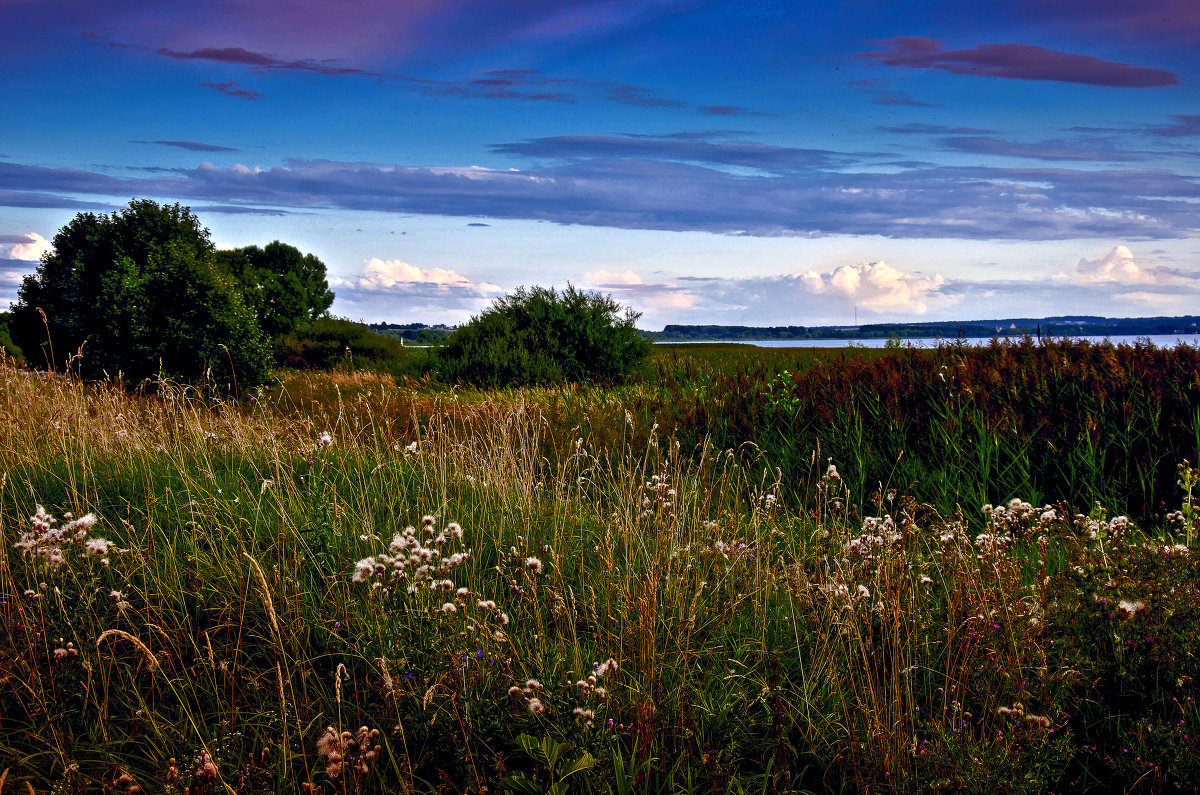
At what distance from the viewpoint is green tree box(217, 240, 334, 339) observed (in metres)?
41.2

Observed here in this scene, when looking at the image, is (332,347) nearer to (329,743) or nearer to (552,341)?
(552,341)

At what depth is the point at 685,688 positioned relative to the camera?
295 centimetres

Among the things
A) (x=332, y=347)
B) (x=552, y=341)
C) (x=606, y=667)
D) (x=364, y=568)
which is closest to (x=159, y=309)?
(x=552, y=341)

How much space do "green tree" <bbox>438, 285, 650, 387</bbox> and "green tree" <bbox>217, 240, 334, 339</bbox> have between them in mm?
23827

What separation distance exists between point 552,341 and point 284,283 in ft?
108

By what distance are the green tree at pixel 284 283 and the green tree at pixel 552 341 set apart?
938 inches

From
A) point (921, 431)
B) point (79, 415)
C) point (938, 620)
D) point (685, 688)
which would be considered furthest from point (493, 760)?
point (79, 415)

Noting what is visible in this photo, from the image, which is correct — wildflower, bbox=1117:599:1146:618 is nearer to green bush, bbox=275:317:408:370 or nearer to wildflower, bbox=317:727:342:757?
wildflower, bbox=317:727:342:757

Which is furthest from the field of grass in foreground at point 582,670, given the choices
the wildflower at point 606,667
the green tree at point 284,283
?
the green tree at point 284,283

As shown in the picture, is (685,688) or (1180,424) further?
(1180,424)

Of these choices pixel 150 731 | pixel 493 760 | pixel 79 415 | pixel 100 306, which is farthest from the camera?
pixel 100 306

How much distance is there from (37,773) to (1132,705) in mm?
4374

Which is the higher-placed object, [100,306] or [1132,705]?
[100,306]

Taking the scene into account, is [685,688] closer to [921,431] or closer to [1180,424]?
[921,431]
